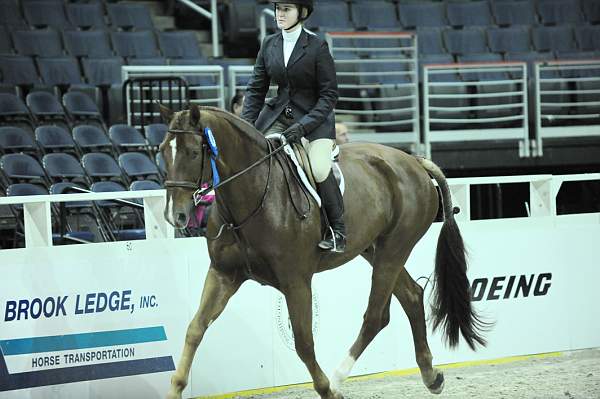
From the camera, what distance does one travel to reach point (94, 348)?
5.98 meters

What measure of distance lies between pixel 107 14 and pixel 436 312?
8.95 meters

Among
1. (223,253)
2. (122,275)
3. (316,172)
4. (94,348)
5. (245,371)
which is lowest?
(245,371)

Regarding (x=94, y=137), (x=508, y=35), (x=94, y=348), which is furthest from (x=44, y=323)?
(x=508, y=35)

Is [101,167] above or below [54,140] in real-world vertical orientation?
below

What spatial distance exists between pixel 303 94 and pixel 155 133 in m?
5.75

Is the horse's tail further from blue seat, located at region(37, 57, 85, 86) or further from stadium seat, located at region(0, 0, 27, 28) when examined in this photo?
stadium seat, located at region(0, 0, 27, 28)

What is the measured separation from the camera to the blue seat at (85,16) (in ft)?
44.6

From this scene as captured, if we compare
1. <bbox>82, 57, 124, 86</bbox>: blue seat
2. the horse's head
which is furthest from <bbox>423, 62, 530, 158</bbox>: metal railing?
the horse's head

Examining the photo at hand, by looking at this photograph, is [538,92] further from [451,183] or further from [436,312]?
[436,312]

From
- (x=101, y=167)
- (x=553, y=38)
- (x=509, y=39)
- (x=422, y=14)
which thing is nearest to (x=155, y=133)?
(x=101, y=167)

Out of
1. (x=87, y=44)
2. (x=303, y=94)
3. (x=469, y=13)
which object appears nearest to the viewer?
(x=303, y=94)

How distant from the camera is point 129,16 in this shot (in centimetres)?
1411

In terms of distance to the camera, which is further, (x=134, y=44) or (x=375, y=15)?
(x=375, y=15)

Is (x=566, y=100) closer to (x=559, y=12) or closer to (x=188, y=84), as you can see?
(x=559, y=12)
